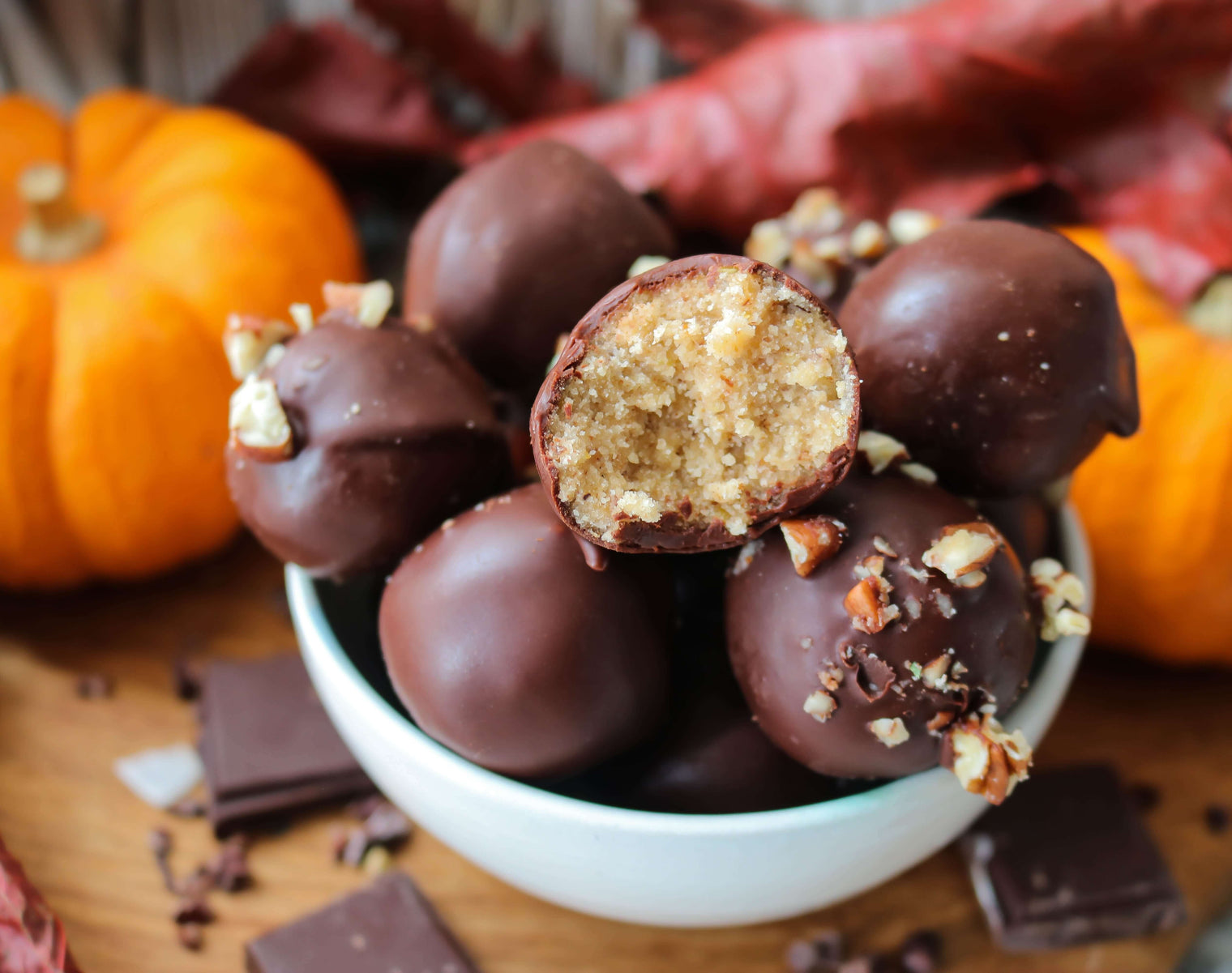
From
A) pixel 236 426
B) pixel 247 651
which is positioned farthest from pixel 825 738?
pixel 247 651

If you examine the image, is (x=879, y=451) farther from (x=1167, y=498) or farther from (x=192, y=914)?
(x=192, y=914)

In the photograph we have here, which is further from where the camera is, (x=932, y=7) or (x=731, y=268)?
(x=932, y=7)

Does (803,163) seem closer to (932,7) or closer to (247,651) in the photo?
(932,7)

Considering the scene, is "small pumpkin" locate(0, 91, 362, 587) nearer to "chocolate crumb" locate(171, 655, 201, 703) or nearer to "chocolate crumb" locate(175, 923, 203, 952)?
"chocolate crumb" locate(171, 655, 201, 703)

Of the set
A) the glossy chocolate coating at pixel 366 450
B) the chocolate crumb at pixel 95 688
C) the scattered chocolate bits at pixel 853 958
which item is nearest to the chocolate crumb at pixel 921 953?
the scattered chocolate bits at pixel 853 958

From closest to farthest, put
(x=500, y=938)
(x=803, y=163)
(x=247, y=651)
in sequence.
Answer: (x=500, y=938)
(x=247, y=651)
(x=803, y=163)

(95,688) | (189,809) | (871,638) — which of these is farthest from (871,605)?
(95,688)

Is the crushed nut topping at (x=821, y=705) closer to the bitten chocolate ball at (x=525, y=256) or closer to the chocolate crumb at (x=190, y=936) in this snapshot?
the bitten chocolate ball at (x=525, y=256)
